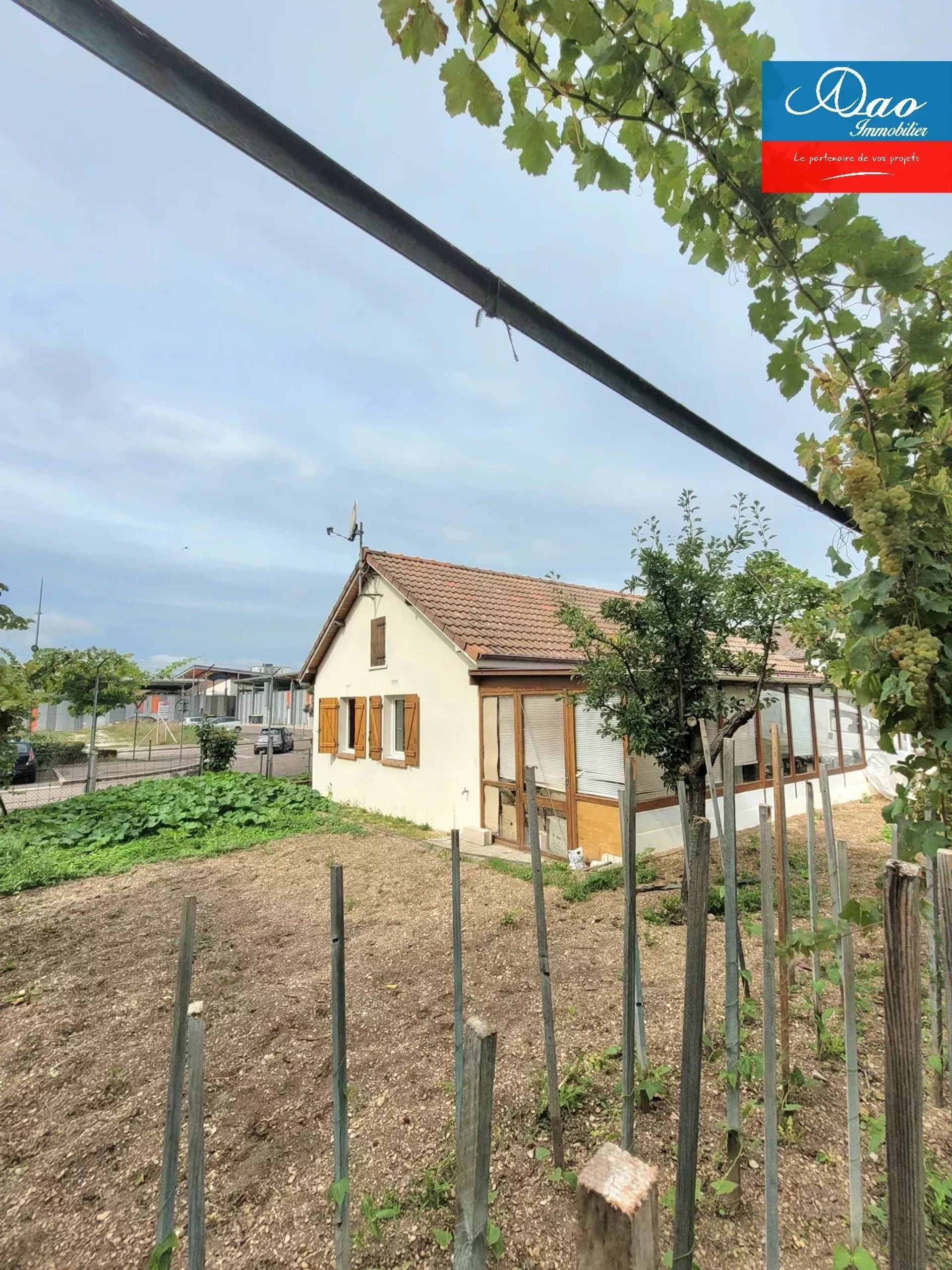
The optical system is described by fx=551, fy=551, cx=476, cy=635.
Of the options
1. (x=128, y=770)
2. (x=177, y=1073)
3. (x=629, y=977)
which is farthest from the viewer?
(x=128, y=770)

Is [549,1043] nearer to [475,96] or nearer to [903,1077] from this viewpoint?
[903,1077]

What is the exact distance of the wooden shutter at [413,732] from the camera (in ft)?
31.0

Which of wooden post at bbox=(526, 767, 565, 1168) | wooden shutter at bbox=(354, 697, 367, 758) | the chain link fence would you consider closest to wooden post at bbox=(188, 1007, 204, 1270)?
wooden post at bbox=(526, 767, 565, 1168)

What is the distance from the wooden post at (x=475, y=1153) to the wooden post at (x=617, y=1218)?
22cm

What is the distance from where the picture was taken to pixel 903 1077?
32.7 inches

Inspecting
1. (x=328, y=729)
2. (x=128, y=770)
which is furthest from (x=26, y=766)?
(x=328, y=729)

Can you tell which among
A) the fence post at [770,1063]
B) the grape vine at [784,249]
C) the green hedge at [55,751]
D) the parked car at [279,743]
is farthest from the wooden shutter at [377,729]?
the parked car at [279,743]

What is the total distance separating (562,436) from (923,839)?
8775mm

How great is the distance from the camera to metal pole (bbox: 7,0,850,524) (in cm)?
83

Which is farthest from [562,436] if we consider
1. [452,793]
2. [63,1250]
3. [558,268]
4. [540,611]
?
[63,1250]

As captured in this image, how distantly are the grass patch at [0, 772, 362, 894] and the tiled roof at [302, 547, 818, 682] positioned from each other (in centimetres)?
360

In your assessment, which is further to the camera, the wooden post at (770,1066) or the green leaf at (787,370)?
the wooden post at (770,1066)

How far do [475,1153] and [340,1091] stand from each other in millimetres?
984

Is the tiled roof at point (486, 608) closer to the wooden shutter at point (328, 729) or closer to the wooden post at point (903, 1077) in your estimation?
the wooden shutter at point (328, 729)
